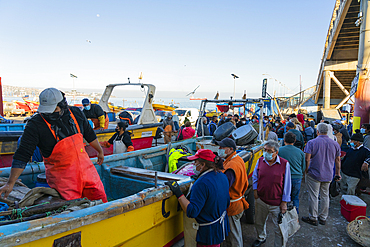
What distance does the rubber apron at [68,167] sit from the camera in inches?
93.7

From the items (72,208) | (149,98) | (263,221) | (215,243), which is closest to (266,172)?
(263,221)

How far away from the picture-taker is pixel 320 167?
4.50 meters

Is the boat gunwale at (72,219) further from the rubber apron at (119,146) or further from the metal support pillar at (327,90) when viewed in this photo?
the metal support pillar at (327,90)

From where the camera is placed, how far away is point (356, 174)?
17.8ft

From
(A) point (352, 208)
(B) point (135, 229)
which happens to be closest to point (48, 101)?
(B) point (135, 229)

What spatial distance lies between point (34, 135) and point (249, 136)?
4.70 m

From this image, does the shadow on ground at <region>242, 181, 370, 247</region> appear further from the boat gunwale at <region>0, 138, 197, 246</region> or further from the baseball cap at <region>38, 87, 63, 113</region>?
the baseball cap at <region>38, 87, 63, 113</region>

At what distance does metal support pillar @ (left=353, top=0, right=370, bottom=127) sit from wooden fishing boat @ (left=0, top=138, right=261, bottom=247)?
12065 millimetres

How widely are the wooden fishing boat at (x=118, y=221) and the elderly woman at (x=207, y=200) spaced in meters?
0.35

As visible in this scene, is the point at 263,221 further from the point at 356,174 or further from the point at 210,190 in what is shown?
the point at 356,174

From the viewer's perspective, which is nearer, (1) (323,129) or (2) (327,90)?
(1) (323,129)

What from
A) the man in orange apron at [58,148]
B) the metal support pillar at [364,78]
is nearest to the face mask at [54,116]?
the man in orange apron at [58,148]

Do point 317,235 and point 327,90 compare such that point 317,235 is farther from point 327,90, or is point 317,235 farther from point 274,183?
point 327,90

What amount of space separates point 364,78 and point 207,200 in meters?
13.3
